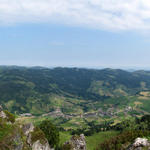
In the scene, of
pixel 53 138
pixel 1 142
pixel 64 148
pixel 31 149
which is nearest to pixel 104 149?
pixel 64 148

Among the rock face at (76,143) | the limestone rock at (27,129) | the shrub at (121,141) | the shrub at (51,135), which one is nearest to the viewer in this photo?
the limestone rock at (27,129)

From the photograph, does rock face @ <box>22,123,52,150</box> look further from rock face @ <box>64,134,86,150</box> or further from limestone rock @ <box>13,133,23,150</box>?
rock face @ <box>64,134,86,150</box>

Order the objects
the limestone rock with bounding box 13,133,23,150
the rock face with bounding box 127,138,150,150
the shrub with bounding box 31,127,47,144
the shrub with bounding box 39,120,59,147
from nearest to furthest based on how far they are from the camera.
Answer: the limestone rock with bounding box 13,133,23,150, the rock face with bounding box 127,138,150,150, the shrub with bounding box 31,127,47,144, the shrub with bounding box 39,120,59,147

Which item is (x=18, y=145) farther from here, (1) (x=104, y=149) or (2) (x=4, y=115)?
(1) (x=104, y=149)

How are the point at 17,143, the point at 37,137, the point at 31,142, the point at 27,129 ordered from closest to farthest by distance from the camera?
1. the point at 17,143
2. the point at 31,142
3. the point at 37,137
4. the point at 27,129

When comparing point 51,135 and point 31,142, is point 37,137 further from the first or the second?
point 51,135

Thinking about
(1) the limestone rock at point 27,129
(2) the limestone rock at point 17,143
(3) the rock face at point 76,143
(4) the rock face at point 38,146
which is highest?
(2) the limestone rock at point 17,143

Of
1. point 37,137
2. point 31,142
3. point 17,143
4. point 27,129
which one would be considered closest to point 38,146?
point 31,142

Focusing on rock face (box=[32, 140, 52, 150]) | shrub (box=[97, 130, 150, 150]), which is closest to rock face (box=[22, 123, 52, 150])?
rock face (box=[32, 140, 52, 150])

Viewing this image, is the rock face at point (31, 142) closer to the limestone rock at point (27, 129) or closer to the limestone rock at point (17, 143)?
the limestone rock at point (27, 129)

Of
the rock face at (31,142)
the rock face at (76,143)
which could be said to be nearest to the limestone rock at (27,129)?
the rock face at (31,142)

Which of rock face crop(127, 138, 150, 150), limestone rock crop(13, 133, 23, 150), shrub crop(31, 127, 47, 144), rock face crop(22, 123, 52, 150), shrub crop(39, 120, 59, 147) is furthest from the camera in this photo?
shrub crop(39, 120, 59, 147)

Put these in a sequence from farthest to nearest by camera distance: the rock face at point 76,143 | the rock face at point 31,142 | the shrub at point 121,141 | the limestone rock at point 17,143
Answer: the rock face at point 76,143, the shrub at point 121,141, the rock face at point 31,142, the limestone rock at point 17,143

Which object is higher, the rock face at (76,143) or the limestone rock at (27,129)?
the limestone rock at (27,129)
